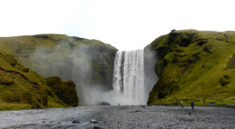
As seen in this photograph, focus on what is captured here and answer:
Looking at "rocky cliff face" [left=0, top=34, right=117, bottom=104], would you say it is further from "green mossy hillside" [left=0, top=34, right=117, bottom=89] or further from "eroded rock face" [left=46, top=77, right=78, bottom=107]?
"eroded rock face" [left=46, top=77, right=78, bottom=107]

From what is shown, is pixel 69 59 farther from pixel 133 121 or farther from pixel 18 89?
pixel 133 121

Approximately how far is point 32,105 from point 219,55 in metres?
83.9

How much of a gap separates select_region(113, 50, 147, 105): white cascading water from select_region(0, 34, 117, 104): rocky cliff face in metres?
6.66

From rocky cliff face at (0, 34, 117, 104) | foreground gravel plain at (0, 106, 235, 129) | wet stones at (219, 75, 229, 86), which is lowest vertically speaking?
foreground gravel plain at (0, 106, 235, 129)

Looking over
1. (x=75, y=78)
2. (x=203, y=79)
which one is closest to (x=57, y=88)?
(x=75, y=78)

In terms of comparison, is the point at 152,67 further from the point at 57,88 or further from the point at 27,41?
the point at 27,41

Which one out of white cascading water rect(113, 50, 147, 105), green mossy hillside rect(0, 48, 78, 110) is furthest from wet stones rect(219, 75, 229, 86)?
green mossy hillside rect(0, 48, 78, 110)

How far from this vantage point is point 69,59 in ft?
439

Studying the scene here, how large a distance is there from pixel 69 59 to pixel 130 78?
1778 inches

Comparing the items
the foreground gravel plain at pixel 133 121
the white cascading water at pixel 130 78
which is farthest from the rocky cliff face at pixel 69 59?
the foreground gravel plain at pixel 133 121

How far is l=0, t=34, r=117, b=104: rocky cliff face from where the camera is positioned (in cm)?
12606

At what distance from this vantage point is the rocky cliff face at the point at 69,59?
126062mm

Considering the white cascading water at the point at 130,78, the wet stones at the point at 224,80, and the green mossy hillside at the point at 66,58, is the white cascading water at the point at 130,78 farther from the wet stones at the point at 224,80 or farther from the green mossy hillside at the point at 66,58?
the wet stones at the point at 224,80

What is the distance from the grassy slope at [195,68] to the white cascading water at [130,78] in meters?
12.0
